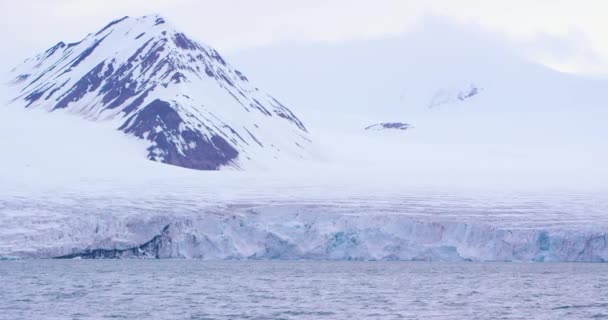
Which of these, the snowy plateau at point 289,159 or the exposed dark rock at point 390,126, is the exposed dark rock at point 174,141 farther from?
the exposed dark rock at point 390,126

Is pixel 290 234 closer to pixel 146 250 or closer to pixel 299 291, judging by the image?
pixel 146 250

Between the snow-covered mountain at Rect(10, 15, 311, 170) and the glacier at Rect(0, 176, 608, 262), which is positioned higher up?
the snow-covered mountain at Rect(10, 15, 311, 170)

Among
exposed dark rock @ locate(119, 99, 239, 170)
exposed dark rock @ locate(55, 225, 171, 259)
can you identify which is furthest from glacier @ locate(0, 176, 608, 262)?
exposed dark rock @ locate(119, 99, 239, 170)

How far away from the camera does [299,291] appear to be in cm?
5072

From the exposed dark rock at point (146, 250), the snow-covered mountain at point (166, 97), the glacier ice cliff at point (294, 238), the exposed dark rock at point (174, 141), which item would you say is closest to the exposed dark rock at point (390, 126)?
the snow-covered mountain at point (166, 97)

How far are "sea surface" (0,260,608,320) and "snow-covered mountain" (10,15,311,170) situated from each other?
3438cm

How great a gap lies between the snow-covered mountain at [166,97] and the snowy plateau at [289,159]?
24 centimetres

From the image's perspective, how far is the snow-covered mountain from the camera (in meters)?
108

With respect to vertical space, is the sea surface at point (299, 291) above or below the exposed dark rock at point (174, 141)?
below

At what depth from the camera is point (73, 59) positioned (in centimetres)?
13975

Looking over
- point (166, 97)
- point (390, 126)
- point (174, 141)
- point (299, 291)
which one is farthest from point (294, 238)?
point (390, 126)

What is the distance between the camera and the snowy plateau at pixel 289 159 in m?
63.9

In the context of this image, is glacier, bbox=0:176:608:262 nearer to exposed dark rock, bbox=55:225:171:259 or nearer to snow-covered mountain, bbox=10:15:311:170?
exposed dark rock, bbox=55:225:171:259

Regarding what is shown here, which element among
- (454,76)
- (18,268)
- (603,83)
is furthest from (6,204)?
(454,76)
